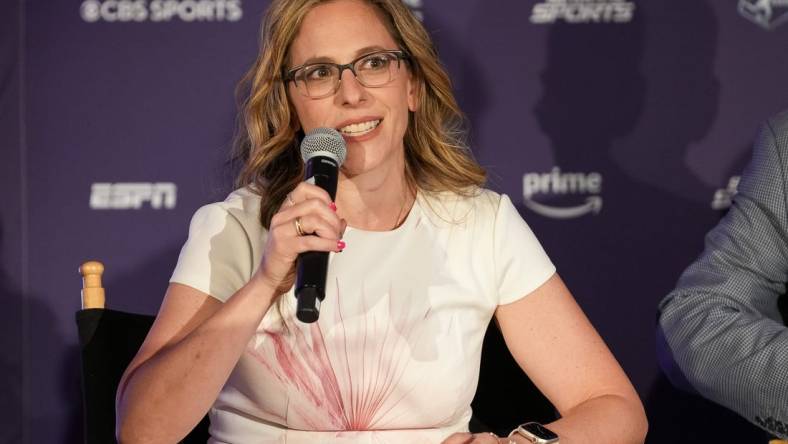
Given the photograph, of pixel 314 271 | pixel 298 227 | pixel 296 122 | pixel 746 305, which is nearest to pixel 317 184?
pixel 298 227

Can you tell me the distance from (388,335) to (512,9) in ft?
4.48

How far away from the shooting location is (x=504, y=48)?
10.4ft

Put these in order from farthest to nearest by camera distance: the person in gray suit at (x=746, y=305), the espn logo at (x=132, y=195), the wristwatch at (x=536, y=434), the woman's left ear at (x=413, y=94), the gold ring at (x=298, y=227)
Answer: the espn logo at (x=132, y=195) < the woman's left ear at (x=413, y=94) < the person in gray suit at (x=746, y=305) < the wristwatch at (x=536, y=434) < the gold ring at (x=298, y=227)

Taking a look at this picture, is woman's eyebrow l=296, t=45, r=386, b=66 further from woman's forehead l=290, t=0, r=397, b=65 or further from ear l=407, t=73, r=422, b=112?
ear l=407, t=73, r=422, b=112

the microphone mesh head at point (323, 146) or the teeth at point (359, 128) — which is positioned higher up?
the microphone mesh head at point (323, 146)

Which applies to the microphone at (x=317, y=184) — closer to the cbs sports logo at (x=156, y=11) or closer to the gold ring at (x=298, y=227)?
the gold ring at (x=298, y=227)

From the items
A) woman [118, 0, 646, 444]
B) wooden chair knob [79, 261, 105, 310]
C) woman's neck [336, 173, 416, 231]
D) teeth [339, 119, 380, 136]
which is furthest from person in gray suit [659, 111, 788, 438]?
wooden chair knob [79, 261, 105, 310]

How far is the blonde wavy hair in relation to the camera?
7.48 ft

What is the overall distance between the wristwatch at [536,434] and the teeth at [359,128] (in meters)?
0.70

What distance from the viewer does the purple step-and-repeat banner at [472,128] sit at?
10.3 ft

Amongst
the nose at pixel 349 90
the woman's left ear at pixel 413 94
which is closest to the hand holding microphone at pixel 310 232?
the nose at pixel 349 90

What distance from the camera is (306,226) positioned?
5.30 feet

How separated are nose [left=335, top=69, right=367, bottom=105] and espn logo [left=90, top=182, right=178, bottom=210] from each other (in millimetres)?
1162

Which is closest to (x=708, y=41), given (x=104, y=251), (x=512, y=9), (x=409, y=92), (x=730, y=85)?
(x=730, y=85)
